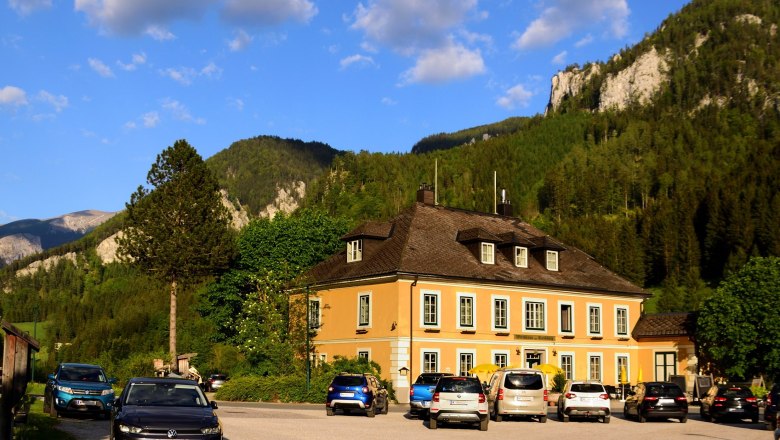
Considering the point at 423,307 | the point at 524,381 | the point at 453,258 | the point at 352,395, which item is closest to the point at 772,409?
Answer: the point at 524,381

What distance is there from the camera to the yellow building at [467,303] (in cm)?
4525

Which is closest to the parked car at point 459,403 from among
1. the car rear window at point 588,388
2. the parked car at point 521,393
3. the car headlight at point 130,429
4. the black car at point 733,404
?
the parked car at point 521,393

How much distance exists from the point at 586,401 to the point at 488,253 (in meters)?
18.7

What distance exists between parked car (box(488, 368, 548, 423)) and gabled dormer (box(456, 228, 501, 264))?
61.9ft

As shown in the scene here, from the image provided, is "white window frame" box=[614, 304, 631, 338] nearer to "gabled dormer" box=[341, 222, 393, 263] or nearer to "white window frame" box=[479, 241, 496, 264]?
"white window frame" box=[479, 241, 496, 264]

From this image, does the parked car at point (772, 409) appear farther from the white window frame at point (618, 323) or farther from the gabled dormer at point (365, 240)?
the gabled dormer at point (365, 240)

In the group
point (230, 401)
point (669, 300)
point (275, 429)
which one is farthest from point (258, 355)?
point (669, 300)

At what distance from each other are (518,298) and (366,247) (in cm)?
921

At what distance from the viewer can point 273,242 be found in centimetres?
6675

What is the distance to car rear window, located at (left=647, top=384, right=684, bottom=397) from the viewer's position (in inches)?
1291

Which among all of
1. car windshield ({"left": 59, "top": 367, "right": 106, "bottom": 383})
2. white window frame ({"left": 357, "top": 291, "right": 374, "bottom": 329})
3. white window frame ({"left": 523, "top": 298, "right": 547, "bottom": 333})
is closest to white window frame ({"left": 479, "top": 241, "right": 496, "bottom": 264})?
white window frame ({"left": 523, "top": 298, "right": 547, "bottom": 333})

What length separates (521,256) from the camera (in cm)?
5194

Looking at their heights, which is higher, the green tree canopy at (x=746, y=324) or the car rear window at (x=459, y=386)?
the green tree canopy at (x=746, y=324)

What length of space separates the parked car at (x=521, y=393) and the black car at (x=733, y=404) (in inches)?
303
